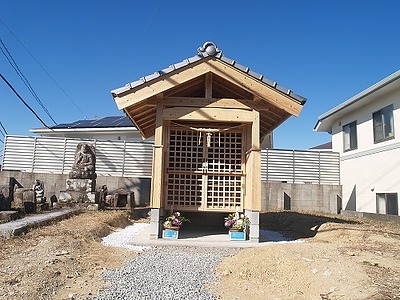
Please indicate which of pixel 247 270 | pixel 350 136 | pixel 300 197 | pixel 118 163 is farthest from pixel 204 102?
pixel 350 136

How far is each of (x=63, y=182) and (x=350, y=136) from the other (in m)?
11.7

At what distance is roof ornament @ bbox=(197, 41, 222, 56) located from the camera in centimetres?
638

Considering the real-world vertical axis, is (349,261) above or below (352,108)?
below

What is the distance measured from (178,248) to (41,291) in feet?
9.35

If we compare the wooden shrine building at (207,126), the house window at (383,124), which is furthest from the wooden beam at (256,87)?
the house window at (383,124)

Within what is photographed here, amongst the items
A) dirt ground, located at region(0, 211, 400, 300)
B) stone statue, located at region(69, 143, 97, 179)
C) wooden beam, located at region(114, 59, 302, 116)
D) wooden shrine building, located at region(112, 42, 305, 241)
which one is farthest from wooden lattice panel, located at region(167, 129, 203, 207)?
stone statue, located at region(69, 143, 97, 179)

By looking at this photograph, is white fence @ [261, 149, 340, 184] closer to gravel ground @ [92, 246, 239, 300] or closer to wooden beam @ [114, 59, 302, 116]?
wooden beam @ [114, 59, 302, 116]

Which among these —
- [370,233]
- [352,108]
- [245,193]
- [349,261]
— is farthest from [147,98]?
[352,108]

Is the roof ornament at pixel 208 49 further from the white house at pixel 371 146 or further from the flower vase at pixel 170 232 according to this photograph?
→ the white house at pixel 371 146

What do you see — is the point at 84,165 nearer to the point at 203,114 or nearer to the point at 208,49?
the point at 203,114

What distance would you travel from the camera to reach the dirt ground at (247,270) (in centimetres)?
306

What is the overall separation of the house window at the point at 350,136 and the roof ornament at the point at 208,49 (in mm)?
8072

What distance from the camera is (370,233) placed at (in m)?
6.59

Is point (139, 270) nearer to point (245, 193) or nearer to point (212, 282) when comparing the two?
point (212, 282)
